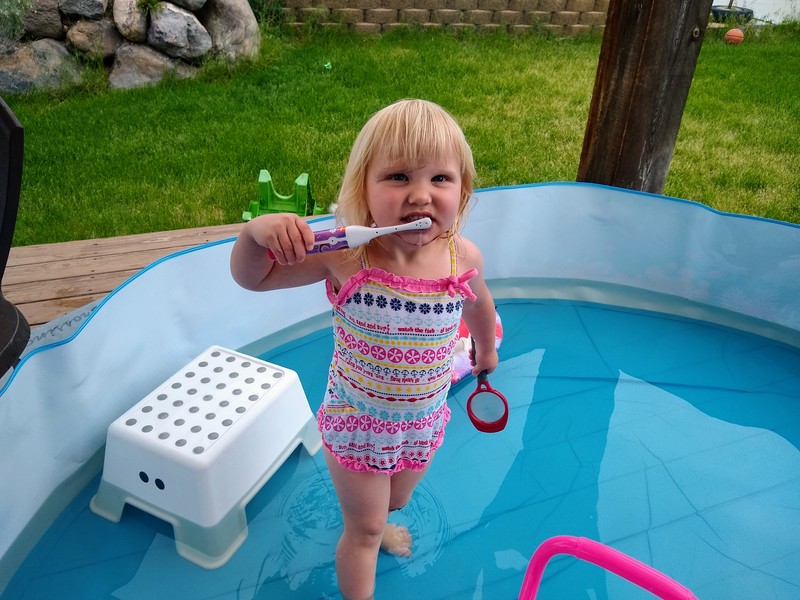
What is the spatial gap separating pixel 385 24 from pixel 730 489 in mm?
4672

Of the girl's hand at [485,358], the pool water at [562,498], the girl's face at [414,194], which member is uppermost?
the girl's face at [414,194]

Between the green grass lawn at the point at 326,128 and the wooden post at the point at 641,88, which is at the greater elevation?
the wooden post at the point at 641,88

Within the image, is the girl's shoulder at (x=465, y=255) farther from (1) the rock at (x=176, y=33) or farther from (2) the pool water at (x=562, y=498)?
(1) the rock at (x=176, y=33)

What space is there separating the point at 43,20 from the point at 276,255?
4.01 m

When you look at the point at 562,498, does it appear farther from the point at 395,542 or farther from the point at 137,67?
the point at 137,67

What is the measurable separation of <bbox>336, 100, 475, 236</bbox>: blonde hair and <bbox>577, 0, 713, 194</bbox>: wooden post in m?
1.25

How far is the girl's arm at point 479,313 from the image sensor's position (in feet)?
3.92

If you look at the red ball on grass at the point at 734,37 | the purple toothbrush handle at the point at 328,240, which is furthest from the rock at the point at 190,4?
the red ball on grass at the point at 734,37

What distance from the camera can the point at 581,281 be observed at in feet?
7.67

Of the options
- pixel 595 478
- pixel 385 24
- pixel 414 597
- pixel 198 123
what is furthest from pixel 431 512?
pixel 385 24

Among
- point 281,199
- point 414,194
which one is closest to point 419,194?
point 414,194

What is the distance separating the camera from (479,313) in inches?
50.1

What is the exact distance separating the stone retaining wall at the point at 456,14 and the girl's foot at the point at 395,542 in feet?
14.9

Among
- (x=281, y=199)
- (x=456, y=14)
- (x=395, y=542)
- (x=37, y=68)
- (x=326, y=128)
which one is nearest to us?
(x=395, y=542)
